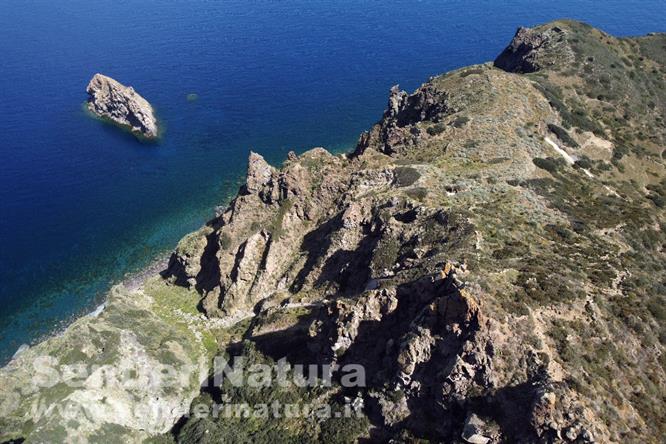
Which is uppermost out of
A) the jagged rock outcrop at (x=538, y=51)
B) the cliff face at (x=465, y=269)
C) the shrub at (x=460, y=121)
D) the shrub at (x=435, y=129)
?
the jagged rock outcrop at (x=538, y=51)

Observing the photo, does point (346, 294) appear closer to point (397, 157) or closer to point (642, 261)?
point (397, 157)

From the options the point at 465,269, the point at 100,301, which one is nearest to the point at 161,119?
Answer: the point at 100,301

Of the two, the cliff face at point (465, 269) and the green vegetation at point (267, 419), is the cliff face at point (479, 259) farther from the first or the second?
the green vegetation at point (267, 419)

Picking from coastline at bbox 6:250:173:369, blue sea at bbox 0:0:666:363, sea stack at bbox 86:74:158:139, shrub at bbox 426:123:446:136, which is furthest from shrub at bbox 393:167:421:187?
sea stack at bbox 86:74:158:139

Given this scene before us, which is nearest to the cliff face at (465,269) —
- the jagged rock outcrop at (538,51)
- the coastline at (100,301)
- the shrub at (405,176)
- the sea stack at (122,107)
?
the shrub at (405,176)

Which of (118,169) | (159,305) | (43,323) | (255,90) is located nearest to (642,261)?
(159,305)

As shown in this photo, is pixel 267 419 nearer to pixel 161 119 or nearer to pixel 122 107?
pixel 161 119
